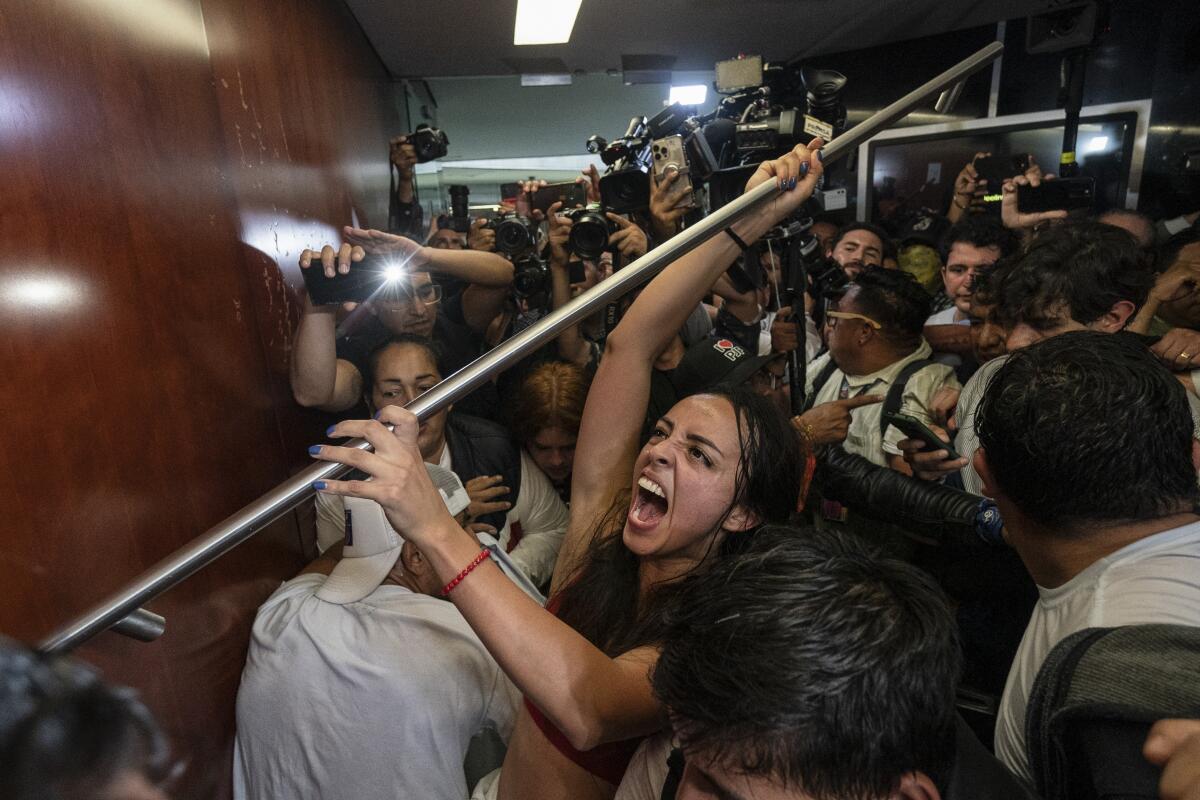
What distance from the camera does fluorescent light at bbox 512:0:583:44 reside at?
3703 mm

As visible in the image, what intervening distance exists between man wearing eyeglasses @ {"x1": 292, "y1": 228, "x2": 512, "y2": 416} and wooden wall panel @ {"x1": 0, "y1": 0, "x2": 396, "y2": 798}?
0.10m

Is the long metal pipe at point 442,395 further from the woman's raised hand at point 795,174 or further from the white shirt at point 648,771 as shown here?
the white shirt at point 648,771

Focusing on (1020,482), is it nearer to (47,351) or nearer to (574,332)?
(47,351)

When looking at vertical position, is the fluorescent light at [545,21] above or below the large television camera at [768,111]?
above

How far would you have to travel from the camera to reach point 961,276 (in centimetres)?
261

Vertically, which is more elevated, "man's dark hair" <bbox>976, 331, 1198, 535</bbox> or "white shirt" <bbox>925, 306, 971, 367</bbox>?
"man's dark hair" <bbox>976, 331, 1198, 535</bbox>

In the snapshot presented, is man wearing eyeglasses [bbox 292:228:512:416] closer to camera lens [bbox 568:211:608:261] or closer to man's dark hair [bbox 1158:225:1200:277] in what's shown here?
camera lens [bbox 568:211:608:261]

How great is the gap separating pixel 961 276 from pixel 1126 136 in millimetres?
2544

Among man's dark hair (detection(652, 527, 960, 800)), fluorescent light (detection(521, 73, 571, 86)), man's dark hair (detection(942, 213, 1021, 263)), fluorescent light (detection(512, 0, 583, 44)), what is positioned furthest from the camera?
fluorescent light (detection(521, 73, 571, 86))

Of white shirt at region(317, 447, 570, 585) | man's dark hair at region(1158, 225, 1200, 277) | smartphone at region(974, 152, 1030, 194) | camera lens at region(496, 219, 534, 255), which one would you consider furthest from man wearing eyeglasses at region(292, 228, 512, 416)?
smartphone at region(974, 152, 1030, 194)

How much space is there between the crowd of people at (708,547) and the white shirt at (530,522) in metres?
0.01

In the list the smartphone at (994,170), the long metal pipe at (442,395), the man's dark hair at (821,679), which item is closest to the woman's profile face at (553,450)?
the long metal pipe at (442,395)

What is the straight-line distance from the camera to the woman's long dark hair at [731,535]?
1.20 m

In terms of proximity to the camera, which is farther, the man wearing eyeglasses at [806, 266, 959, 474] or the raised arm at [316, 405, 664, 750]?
the man wearing eyeglasses at [806, 266, 959, 474]
